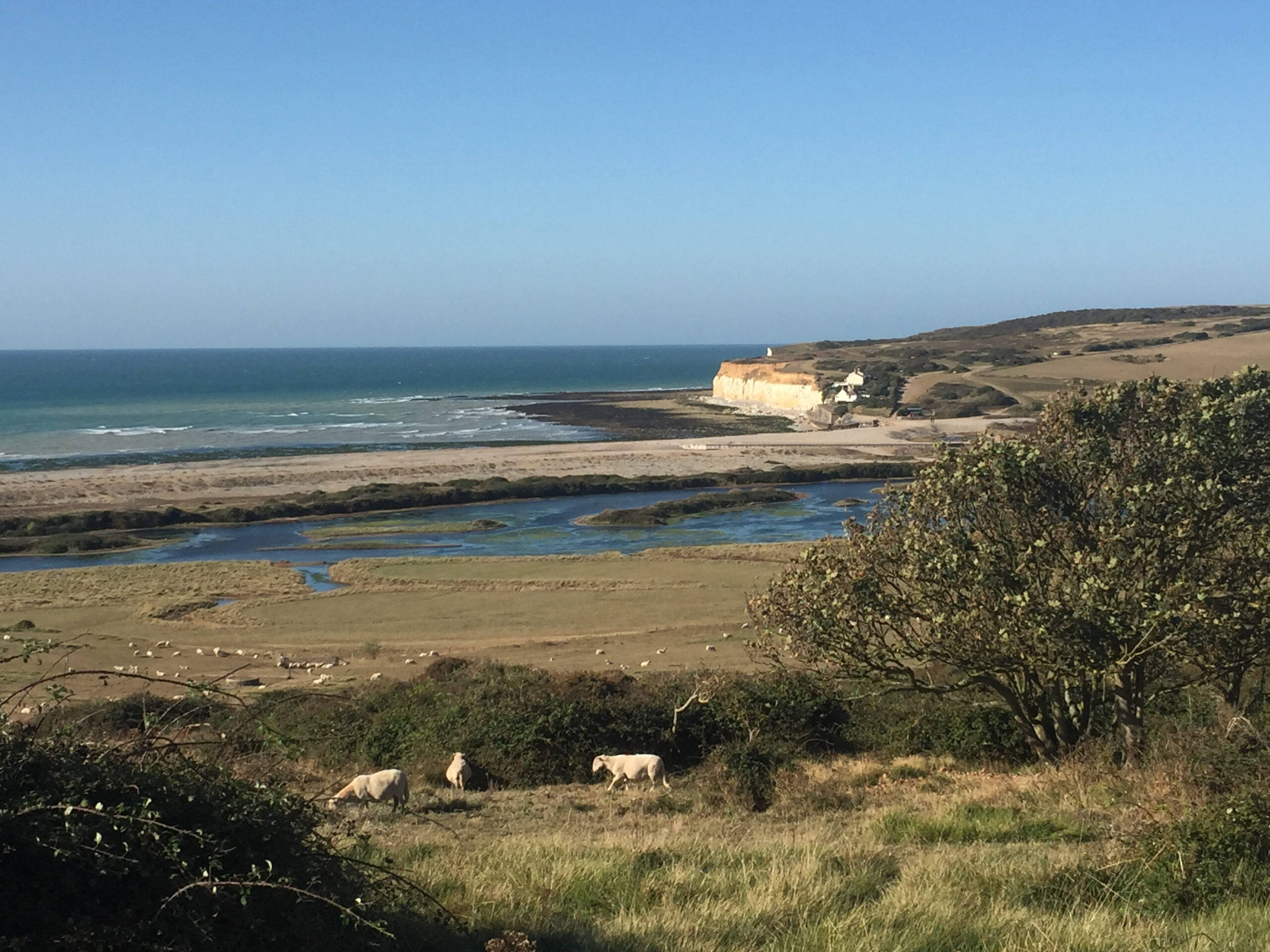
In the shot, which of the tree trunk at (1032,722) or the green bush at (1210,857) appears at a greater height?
the green bush at (1210,857)

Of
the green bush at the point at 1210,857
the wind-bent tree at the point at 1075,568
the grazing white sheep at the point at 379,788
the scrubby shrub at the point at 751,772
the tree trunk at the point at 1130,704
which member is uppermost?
the wind-bent tree at the point at 1075,568

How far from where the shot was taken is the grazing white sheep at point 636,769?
14.4 metres

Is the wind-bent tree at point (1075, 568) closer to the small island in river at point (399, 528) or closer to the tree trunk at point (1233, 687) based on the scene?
the tree trunk at point (1233, 687)

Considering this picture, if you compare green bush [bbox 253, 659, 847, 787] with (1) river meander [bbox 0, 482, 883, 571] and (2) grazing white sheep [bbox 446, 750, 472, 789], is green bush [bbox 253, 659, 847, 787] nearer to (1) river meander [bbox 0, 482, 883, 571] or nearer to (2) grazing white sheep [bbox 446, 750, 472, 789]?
(2) grazing white sheep [bbox 446, 750, 472, 789]

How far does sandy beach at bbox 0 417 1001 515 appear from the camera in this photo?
185 ft

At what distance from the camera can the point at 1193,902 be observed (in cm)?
682

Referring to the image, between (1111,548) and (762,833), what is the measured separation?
4.80 metres

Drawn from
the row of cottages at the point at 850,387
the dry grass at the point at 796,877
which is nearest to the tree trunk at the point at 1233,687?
the dry grass at the point at 796,877

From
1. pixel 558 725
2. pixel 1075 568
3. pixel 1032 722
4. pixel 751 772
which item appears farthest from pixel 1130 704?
pixel 558 725

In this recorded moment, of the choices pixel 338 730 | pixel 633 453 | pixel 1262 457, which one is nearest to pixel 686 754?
pixel 338 730

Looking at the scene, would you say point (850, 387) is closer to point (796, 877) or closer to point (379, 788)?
point (379, 788)

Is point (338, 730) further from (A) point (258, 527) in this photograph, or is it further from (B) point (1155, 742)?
(A) point (258, 527)

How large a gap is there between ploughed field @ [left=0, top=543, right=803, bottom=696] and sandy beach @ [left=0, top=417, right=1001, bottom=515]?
17.4m

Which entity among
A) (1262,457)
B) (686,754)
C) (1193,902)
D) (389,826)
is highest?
(1262,457)
